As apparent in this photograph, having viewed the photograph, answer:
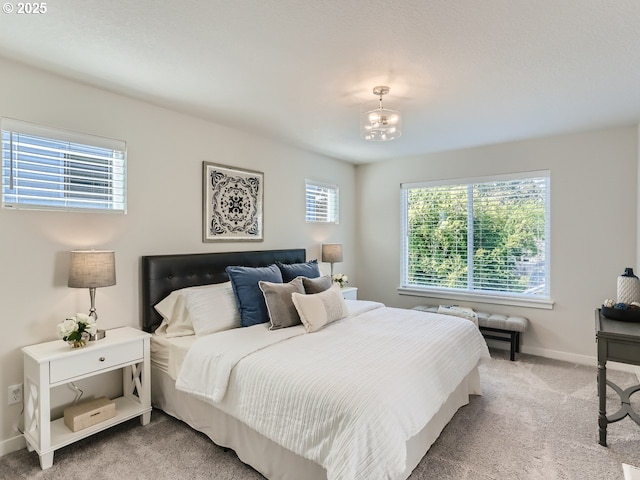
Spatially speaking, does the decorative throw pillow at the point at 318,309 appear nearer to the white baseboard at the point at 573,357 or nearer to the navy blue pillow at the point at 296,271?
the navy blue pillow at the point at 296,271

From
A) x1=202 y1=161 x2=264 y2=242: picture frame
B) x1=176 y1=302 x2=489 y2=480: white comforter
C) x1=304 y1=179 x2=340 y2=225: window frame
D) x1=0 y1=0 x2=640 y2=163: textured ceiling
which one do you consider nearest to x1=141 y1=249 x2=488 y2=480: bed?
x1=176 y1=302 x2=489 y2=480: white comforter

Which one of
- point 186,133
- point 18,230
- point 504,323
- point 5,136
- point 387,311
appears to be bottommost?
point 504,323

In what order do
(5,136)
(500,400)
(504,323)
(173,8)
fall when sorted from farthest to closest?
(504,323)
(500,400)
(5,136)
(173,8)

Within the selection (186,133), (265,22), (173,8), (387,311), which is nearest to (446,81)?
(265,22)

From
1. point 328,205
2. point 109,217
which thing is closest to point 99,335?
point 109,217

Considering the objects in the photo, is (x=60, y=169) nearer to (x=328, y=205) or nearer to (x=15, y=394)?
(x=15, y=394)

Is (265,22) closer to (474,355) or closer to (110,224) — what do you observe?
(110,224)

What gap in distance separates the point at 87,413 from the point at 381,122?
2.87m

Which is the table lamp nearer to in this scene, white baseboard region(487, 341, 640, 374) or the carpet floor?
the carpet floor

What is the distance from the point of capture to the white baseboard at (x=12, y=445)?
7.38 ft

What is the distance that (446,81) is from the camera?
2.52 meters

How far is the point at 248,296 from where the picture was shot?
293 cm

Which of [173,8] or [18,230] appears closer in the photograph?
[173,8]

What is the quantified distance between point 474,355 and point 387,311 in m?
0.86
